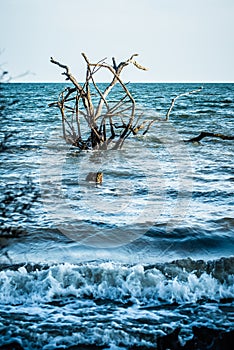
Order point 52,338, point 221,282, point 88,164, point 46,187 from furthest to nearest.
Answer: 1. point 88,164
2. point 46,187
3. point 221,282
4. point 52,338

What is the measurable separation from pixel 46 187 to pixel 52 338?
17.8 feet

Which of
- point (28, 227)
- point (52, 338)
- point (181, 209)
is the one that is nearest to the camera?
point (52, 338)

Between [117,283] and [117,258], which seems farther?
[117,258]

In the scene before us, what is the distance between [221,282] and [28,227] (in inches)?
119

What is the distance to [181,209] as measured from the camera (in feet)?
24.5

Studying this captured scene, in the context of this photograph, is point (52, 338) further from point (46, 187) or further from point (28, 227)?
point (46, 187)

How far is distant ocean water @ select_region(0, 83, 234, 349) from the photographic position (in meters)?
3.87

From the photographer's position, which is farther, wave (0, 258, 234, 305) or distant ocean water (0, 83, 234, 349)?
wave (0, 258, 234, 305)

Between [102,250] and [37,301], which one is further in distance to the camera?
[102,250]

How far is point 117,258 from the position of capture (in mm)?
5457

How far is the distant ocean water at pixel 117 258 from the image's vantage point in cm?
387

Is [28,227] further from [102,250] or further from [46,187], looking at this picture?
[46,187]

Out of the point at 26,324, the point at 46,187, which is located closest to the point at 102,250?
the point at 26,324

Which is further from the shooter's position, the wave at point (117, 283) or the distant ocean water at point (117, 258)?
the wave at point (117, 283)
